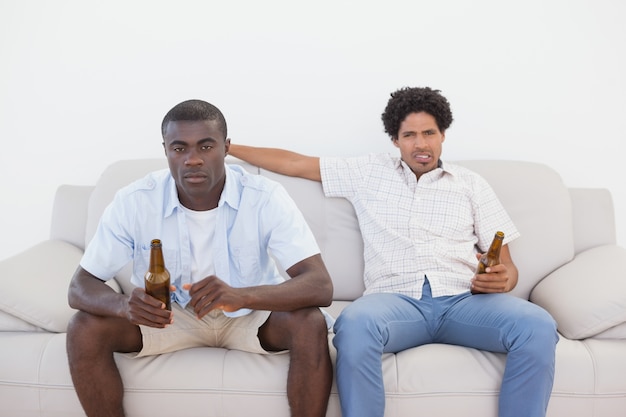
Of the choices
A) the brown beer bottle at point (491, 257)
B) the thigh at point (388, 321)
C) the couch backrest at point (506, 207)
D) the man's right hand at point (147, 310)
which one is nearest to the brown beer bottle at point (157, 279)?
the man's right hand at point (147, 310)

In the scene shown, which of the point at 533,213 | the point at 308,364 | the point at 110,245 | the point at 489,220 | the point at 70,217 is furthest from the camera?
the point at 70,217

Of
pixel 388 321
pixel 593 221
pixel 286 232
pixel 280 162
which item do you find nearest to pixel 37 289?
pixel 286 232

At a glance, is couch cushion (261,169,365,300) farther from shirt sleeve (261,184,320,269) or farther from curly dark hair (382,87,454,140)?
shirt sleeve (261,184,320,269)

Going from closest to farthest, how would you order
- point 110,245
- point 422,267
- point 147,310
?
point 147,310 < point 110,245 < point 422,267

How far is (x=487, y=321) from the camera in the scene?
199 cm

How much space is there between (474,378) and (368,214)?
76 centimetres

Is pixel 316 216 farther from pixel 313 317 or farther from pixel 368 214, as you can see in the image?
pixel 313 317

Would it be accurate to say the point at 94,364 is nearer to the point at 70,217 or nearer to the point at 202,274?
the point at 202,274

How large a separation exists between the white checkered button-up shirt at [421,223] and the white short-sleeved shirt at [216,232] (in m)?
0.46

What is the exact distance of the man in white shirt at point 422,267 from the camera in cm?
184

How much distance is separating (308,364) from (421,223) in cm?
77

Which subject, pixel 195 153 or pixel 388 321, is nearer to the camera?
pixel 195 153

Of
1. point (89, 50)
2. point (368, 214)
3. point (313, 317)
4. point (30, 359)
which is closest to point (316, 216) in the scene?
point (368, 214)

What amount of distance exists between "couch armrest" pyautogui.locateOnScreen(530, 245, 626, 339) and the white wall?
0.71m
